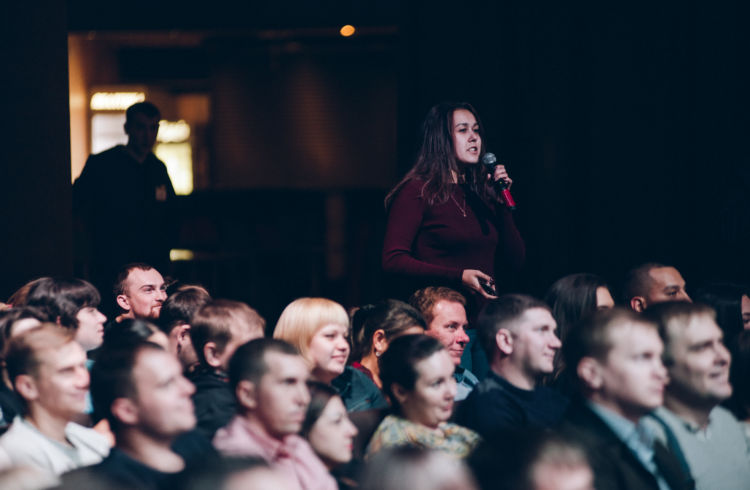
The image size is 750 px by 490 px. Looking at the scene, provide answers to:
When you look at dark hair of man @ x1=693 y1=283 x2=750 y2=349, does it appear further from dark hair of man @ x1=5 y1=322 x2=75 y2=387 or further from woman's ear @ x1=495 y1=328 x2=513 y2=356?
dark hair of man @ x1=5 y1=322 x2=75 y2=387

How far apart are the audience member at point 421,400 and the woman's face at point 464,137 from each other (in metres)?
1.29

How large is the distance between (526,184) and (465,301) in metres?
1.72

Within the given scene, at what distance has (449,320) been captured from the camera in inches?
176

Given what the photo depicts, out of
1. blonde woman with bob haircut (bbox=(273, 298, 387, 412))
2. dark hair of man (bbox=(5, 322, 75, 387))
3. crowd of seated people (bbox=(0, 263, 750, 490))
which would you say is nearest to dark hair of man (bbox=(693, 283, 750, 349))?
crowd of seated people (bbox=(0, 263, 750, 490))

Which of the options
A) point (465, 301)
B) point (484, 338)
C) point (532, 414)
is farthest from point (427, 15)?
point (532, 414)

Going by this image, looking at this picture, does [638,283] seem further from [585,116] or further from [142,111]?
[142,111]

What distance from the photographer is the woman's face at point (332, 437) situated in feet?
10.3

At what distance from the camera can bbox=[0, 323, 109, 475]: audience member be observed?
2934 millimetres

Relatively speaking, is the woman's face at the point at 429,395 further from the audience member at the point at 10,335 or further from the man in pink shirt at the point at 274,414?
the audience member at the point at 10,335

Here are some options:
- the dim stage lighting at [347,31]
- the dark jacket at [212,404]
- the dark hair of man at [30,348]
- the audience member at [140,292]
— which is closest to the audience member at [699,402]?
the dark jacket at [212,404]

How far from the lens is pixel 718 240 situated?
5.87m

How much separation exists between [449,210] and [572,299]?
2.10 feet

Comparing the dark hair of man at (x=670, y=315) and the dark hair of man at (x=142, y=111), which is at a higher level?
the dark hair of man at (x=142, y=111)

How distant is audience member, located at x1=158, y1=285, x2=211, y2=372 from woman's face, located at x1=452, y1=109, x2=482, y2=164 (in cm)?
126
